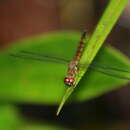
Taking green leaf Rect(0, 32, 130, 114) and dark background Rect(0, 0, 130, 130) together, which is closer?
green leaf Rect(0, 32, 130, 114)

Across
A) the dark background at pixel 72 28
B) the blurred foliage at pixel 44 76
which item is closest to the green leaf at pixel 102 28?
the blurred foliage at pixel 44 76

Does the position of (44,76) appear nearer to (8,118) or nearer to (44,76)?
(44,76)

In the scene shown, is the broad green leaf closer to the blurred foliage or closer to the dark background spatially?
the blurred foliage

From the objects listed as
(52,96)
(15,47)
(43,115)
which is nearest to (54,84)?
(52,96)

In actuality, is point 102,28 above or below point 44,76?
above

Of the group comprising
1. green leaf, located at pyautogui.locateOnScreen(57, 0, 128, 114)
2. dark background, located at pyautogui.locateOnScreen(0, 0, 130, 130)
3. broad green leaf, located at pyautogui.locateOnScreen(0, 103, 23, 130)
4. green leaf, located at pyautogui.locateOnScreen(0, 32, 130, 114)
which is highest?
green leaf, located at pyautogui.locateOnScreen(57, 0, 128, 114)

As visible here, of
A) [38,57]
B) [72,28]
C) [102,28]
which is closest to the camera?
[102,28]

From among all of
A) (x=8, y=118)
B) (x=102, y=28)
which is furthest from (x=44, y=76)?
(x=102, y=28)

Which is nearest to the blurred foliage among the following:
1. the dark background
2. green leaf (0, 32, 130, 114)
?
green leaf (0, 32, 130, 114)

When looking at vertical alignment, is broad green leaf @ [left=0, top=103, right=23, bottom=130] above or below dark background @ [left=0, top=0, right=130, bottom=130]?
above

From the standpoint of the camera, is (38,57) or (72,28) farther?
(72,28)
